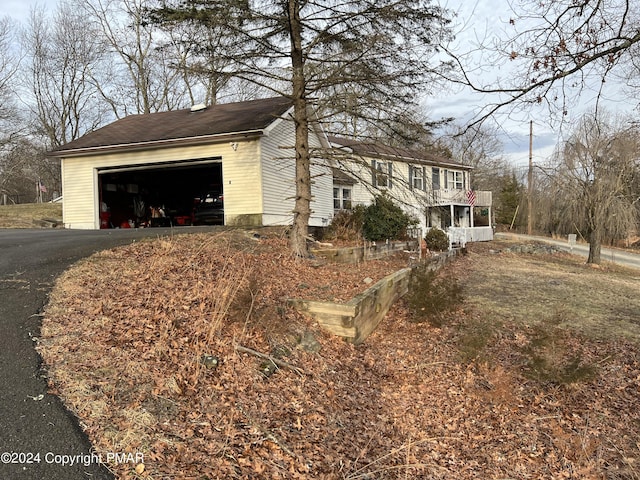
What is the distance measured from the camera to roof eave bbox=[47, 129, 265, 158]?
1311cm

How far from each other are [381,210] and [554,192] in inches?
517

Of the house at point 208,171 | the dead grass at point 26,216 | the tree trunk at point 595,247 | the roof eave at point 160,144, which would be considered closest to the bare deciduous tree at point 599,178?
the tree trunk at point 595,247

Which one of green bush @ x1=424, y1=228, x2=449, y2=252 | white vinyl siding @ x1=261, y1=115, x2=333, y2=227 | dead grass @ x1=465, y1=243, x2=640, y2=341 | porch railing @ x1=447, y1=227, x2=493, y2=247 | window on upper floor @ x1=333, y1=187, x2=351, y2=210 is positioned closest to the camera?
dead grass @ x1=465, y1=243, x2=640, y2=341

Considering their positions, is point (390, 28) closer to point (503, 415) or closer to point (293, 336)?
point (293, 336)

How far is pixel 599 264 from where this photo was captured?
1744cm

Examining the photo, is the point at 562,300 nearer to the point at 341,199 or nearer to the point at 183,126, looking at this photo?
the point at 341,199

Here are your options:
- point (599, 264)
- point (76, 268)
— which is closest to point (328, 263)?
point (76, 268)

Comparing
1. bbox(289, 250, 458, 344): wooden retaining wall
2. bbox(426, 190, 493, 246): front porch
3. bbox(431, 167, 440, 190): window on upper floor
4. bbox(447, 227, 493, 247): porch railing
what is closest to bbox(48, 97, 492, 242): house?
bbox(289, 250, 458, 344): wooden retaining wall

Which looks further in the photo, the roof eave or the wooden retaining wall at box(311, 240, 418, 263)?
the roof eave

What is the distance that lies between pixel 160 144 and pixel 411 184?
924 cm

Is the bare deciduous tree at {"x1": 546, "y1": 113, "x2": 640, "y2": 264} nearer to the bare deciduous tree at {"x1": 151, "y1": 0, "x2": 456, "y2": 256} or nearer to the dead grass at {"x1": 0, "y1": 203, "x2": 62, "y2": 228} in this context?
the bare deciduous tree at {"x1": 151, "y1": 0, "x2": 456, "y2": 256}

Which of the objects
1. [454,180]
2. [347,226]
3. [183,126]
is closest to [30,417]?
[347,226]

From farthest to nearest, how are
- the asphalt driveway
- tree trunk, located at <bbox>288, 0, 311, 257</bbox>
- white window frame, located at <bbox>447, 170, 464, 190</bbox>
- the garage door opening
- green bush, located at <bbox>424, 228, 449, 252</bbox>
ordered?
white window frame, located at <bbox>447, 170, 464, 190</bbox>
green bush, located at <bbox>424, 228, 449, 252</bbox>
the garage door opening
tree trunk, located at <bbox>288, 0, 311, 257</bbox>
the asphalt driveway

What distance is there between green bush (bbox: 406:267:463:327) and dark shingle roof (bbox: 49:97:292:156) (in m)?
6.66
